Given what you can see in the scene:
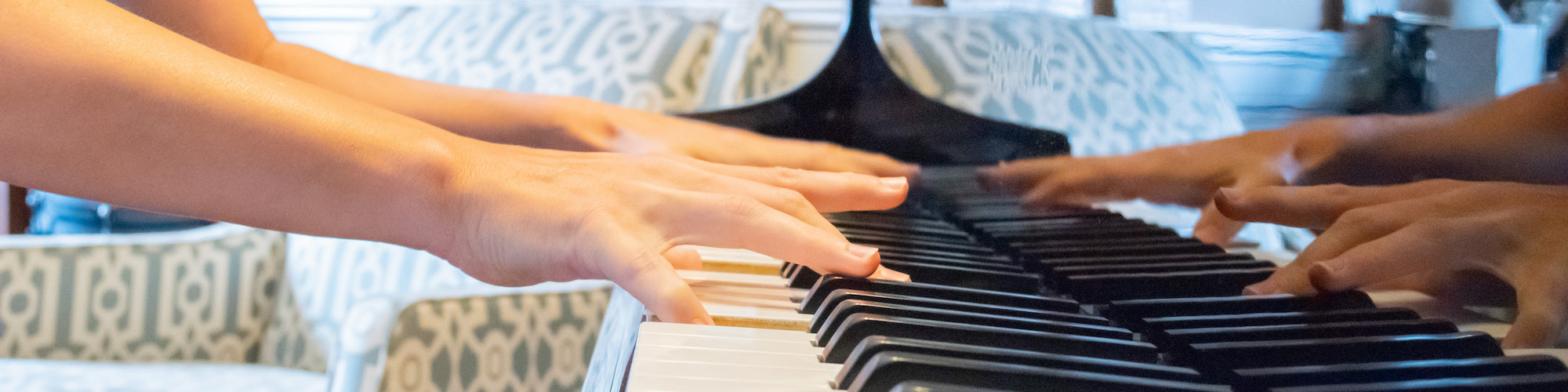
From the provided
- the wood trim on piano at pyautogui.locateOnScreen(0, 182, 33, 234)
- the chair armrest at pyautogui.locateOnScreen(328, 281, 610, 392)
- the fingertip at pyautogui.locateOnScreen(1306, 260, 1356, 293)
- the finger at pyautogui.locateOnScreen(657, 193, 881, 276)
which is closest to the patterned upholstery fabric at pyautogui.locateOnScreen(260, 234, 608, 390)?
the chair armrest at pyautogui.locateOnScreen(328, 281, 610, 392)

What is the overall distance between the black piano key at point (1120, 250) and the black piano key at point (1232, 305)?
0.06 metres

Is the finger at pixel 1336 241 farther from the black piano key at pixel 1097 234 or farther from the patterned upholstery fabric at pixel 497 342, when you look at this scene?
the patterned upholstery fabric at pixel 497 342

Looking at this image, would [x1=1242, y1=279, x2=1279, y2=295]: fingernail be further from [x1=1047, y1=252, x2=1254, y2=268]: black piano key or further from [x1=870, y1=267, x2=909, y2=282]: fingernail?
[x1=870, y1=267, x2=909, y2=282]: fingernail

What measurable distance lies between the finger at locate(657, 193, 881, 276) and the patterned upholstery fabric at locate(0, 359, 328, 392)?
99 cm

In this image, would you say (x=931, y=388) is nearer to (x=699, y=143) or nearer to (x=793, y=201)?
(x=793, y=201)

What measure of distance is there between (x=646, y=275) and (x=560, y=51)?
4.66 ft

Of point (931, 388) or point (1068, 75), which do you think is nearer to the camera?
point (931, 388)

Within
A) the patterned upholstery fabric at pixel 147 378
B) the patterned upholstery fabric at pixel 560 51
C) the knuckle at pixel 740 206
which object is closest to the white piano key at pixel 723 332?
the knuckle at pixel 740 206

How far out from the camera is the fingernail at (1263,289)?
0.46 m

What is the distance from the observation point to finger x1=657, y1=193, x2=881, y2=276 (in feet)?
→ 1.81

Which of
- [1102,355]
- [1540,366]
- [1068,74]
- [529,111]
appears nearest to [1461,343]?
[1540,366]

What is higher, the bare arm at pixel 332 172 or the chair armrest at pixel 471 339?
the bare arm at pixel 332 172

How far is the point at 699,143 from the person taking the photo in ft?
3.07

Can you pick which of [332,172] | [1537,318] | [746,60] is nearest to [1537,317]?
[1537,318]
